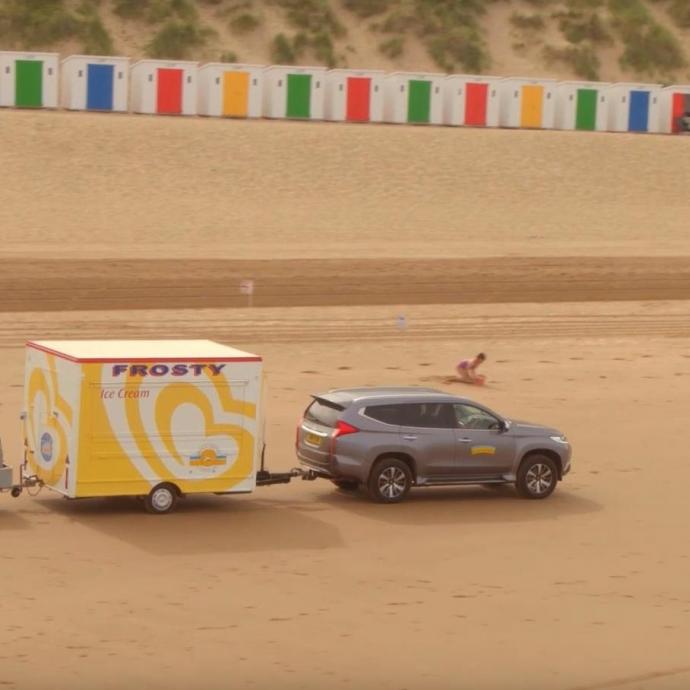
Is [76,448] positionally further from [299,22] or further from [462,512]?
[299,22]

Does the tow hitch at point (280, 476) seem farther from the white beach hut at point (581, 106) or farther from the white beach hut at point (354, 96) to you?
the white beach hut at point (581, 106)

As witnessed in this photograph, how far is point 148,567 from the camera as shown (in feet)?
49.1

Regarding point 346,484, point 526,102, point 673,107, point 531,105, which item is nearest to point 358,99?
point 526,102

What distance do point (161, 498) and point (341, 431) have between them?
7.18 ft

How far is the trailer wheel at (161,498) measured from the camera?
55.5 ft

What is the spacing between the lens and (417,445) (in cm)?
1809

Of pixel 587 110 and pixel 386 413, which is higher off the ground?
pixel 587 110

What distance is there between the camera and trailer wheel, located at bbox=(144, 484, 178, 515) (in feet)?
55.5

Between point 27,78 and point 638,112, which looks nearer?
point 27,78

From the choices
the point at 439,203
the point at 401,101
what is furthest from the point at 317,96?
the point at 439,203

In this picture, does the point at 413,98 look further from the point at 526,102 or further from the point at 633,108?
the point at 633,108

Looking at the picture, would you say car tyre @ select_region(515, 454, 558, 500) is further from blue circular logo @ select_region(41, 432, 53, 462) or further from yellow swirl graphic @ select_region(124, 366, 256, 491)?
blue circular logo @ select_region(41, 432, 53, 462)

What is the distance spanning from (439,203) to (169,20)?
87.8 feet

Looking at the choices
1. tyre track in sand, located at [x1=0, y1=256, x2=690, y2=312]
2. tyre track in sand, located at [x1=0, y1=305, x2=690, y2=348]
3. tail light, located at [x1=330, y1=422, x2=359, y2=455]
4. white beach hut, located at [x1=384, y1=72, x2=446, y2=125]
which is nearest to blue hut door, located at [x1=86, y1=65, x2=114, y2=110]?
white beach hut, located at [x1=384, y1=72, x2=446, y2=125]
